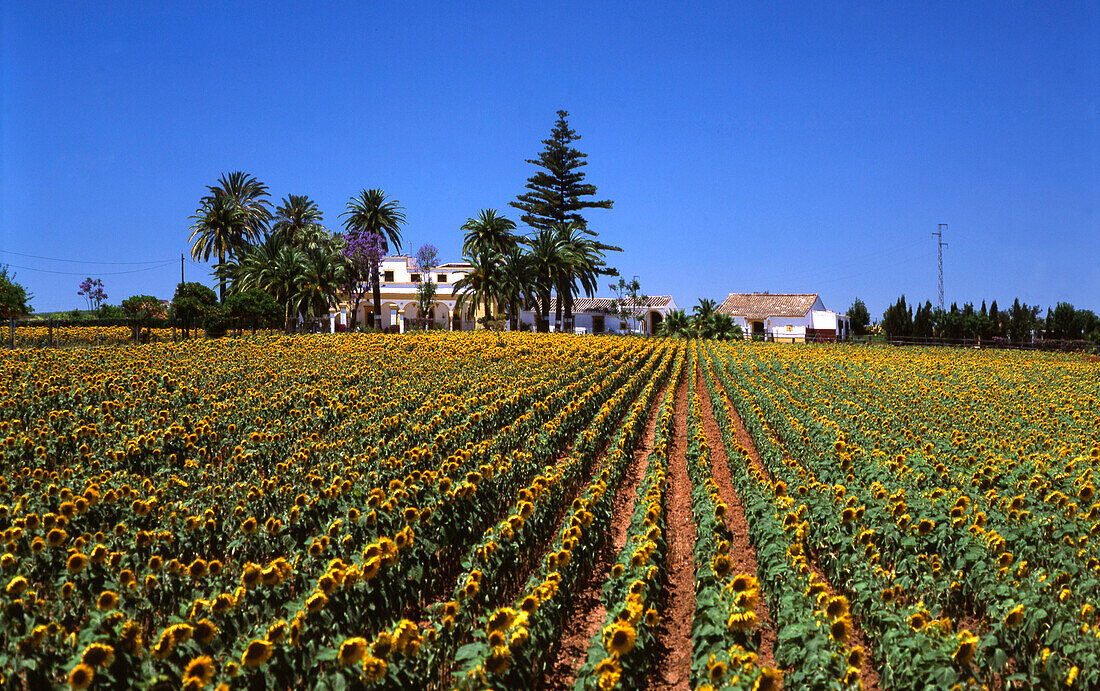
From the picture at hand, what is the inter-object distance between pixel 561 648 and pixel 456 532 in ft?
4.91

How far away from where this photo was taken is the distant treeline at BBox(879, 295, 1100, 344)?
63531 mm

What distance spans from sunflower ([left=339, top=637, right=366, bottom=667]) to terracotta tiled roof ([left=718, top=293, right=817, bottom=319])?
74587 mm

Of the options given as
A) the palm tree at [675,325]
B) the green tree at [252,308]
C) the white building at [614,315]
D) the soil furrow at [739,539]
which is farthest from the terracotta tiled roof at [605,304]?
the soil furrow at [739,539]

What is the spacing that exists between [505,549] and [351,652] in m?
2.45

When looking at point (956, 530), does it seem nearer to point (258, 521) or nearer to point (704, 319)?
point (258, 521)

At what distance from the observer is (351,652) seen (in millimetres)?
3217

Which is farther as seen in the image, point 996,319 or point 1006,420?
point 996,319

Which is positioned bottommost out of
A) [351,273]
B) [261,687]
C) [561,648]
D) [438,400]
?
[561,648]

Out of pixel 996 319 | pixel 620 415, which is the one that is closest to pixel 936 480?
pixel 620 415

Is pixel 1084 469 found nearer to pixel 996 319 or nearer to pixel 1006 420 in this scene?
pixel 1006 420

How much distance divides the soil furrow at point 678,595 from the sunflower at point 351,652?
2.17 m

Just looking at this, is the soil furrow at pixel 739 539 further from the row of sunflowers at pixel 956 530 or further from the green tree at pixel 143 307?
the green tree at pixel 143 307

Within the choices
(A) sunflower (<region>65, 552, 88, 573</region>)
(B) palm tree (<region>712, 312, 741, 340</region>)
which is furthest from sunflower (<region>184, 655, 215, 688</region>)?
(B) palm tree (<region>712, 312, 741, 340</region>)

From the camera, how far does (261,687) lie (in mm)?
3412
